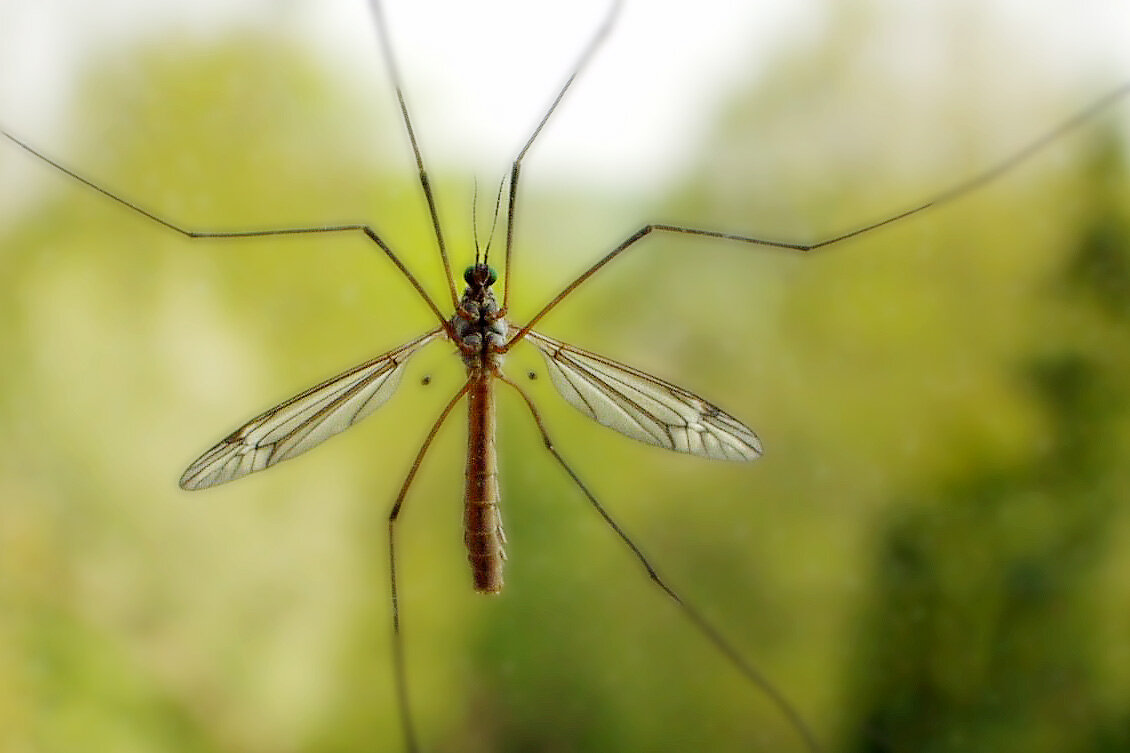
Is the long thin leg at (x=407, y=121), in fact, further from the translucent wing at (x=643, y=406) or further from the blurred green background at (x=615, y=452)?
the blurred green background at (x=615, y=452)

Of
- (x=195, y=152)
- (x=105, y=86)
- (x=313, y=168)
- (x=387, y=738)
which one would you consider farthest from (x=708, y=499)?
(x=105, y=86)

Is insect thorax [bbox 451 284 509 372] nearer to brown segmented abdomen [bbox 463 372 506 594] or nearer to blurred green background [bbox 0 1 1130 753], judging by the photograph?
brown segmented abdomen [bbox 463 372 506 594]

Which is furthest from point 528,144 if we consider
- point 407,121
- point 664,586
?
point 664,586

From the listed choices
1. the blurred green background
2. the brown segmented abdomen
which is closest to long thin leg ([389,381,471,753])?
the brown segmented abdomen

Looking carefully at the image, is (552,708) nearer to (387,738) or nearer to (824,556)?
(387,738)

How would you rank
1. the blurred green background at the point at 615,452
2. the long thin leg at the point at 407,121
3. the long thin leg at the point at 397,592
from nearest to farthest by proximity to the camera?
the long thin leg at the point at 407,121 < the long thin leg at the point at 397,592 < the blurred green background at the point at 615,452

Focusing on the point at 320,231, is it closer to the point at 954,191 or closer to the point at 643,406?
the point at 643,406

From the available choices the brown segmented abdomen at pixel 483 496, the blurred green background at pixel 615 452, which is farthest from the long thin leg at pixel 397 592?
the blurred green background at pixel 615 452
